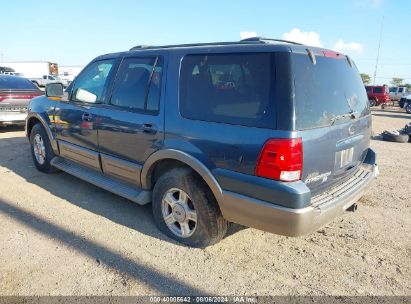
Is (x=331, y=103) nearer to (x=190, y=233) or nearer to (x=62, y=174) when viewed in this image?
(x=190, y=233)

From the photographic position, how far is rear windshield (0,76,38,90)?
9.35 meters

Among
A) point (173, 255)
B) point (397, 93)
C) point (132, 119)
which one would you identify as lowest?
point (397, 93)

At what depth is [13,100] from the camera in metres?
9.09

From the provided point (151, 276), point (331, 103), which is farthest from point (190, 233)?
point (331, 103)

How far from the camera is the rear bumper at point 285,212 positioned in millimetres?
2645

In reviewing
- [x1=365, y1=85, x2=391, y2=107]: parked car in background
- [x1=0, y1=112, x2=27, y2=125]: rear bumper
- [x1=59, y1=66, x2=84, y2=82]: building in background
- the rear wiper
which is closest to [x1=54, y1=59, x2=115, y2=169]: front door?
the rear wiper

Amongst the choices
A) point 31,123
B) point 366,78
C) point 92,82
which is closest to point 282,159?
point 92,82

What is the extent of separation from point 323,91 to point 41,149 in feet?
14.9

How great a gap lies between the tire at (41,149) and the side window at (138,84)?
77.9 inches

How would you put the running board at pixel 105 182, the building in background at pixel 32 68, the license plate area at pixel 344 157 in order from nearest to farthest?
the license plate area at pixel 344 157, the running board at pixel 105 182, the building in background at pixel 32 68

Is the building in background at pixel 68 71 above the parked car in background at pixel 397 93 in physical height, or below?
above

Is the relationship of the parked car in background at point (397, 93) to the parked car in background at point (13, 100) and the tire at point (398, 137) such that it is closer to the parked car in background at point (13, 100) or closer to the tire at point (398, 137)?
the tire at point (398, 137)

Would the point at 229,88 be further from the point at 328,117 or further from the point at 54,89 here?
the point at 54,89

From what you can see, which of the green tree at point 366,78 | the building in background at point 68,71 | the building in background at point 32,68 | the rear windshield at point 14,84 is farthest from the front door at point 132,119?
the green tree at point 366,78
